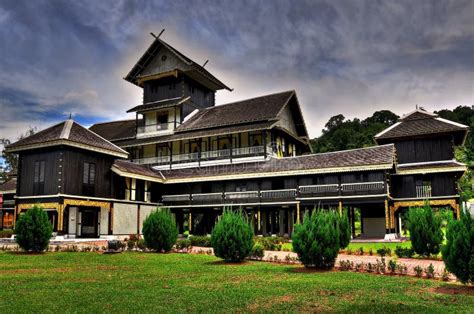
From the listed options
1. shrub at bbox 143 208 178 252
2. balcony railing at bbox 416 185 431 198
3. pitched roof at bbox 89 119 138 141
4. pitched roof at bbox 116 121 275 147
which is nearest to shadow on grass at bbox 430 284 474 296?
shrub at bbox 143 208 178 252

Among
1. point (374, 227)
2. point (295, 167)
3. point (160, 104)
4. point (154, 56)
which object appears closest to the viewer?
point (295, 167)

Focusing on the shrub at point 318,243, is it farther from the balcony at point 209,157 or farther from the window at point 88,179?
the balcony at point 209,157

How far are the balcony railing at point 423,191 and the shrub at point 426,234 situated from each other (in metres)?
14.2

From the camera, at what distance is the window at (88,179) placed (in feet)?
96.0

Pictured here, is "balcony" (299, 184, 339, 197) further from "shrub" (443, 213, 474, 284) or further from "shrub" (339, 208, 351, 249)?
"shrub" (443, 213, 474, 284)

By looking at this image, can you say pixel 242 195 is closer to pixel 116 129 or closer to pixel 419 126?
pixel 419 126

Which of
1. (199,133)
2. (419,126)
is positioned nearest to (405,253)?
(419,126)

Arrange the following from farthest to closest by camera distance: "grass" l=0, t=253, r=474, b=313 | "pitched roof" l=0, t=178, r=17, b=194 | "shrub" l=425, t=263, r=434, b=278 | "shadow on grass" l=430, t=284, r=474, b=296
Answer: "pitched roof" l=0, t=178, r=17, b=194 < "shrub" l=425, t=263, r=434, b=278 < "shadow on grass" l=430, t=284, r=474, b=296 < "grass" l=0, t=253, r=474, b=313

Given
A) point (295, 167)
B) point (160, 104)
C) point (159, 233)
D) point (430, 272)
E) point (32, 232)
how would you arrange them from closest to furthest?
point (430, 272)
point (32, 232)
point (159, 233)
point (295, 167)
point (160, 104)

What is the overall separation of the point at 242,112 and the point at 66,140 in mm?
15720

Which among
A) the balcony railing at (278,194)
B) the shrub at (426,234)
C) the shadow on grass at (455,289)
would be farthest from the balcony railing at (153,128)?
the shadow on grass at (455,289)

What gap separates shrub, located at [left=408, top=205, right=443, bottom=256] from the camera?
59.9 ft

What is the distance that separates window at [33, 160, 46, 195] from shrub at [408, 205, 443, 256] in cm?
2168

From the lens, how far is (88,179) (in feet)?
97.3
